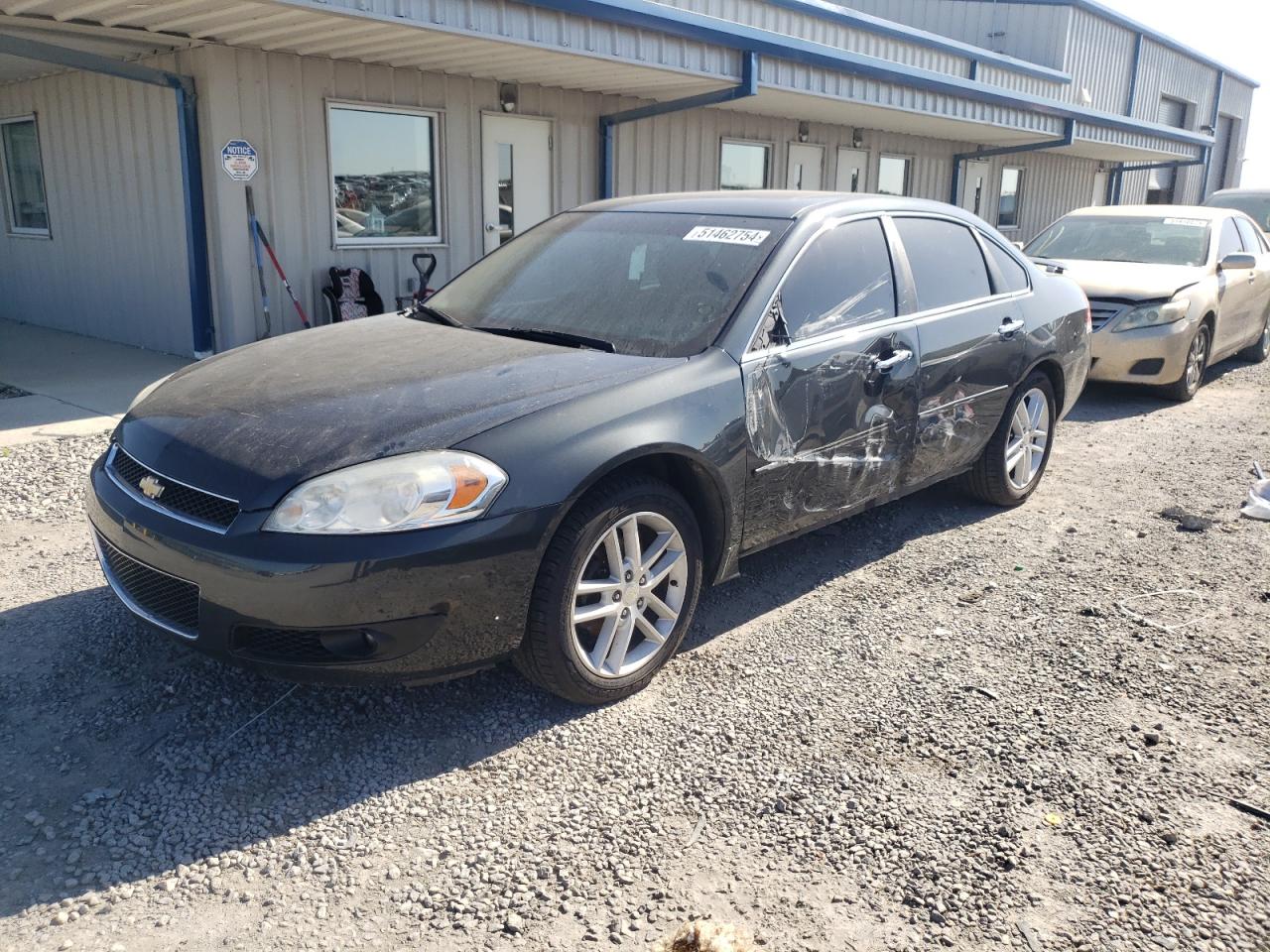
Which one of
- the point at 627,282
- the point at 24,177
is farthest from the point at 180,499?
the point at 24,177

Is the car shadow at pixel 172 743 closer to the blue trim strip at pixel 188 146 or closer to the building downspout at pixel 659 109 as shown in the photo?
the blue trim strip at pixel 188 146

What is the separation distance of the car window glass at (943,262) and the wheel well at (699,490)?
1.65 meters

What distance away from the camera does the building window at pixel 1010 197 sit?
65.6ft

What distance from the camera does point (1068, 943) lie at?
2387 millimetres

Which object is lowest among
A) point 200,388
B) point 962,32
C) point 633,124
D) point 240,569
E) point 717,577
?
point 717,577

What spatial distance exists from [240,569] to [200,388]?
1.02 metres

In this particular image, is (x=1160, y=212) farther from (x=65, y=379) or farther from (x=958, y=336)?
(x=65, y=379)

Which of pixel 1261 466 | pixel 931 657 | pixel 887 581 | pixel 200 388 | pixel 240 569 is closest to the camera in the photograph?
pixel 240 569

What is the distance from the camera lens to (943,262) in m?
4.93

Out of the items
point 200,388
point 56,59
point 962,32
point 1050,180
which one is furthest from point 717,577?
point 962,32

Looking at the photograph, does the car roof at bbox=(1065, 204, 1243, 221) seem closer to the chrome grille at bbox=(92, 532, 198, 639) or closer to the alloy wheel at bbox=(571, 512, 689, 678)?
the alloy wheel at bbox=(571, 512, 689, 678)

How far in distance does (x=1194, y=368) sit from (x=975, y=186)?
441 inches

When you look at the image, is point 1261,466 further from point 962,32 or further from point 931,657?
point 962,32

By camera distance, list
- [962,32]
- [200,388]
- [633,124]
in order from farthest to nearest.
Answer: [962,32] < [633,124] < [200,388]
